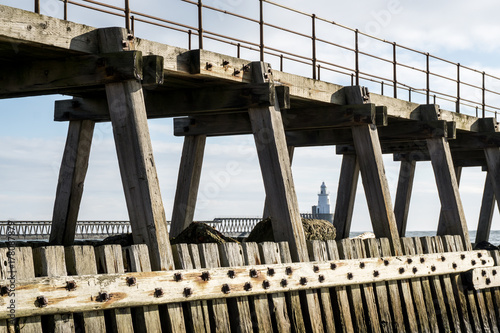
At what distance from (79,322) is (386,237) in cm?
696

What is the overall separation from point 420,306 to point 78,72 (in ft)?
22.2

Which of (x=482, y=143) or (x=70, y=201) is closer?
(x=70, y=201)

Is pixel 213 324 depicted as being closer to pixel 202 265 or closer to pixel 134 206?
pixel 202 265

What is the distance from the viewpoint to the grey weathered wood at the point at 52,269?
7.85 meters

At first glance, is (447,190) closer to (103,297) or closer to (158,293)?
(158,293)

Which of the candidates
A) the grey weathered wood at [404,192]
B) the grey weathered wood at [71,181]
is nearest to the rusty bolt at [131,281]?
the grey weathered wood at [71,181]

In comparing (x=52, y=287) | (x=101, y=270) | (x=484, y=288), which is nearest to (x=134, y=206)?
(x=101, y=270)

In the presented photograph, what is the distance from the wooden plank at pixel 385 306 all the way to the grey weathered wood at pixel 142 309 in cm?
459

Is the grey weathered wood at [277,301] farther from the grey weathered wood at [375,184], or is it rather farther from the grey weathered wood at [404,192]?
the grey weathered wood at [404,192]

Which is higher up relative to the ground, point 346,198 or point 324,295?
point 346,198

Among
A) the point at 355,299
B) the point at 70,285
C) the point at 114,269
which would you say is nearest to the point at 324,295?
the point at 355,299

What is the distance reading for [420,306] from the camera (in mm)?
13320

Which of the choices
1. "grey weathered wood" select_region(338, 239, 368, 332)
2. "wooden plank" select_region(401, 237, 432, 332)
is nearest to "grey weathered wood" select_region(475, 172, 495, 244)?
"wooden plank" select_region(401, 237, 432, 332)

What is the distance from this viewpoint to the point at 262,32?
1327cm
